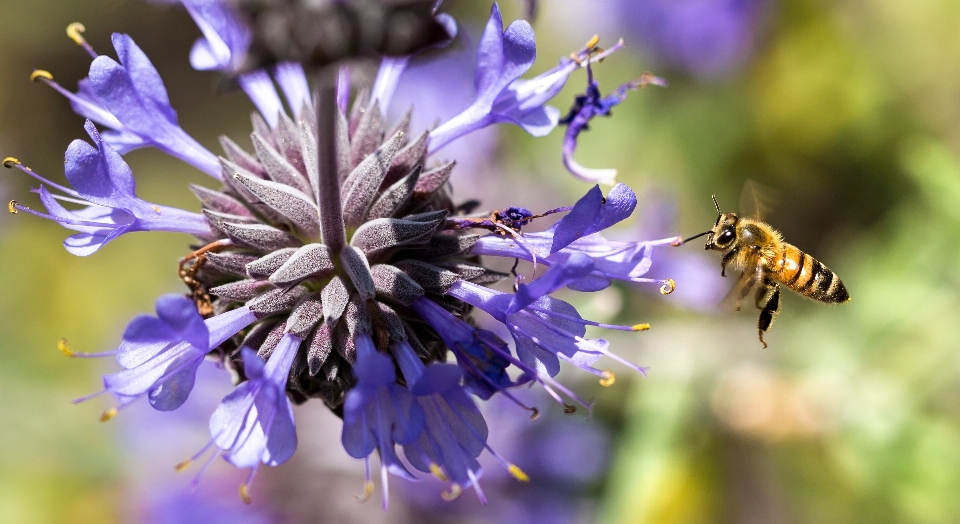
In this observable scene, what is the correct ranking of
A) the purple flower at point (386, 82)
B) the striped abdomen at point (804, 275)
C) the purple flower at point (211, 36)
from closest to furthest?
the purple flower at point (211, 36) < the purple flower at point (386, 82) < the striped abdomen at point (804, 275)

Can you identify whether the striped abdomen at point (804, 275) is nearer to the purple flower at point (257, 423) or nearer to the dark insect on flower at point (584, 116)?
the dark insect on flower at point (584, 116)

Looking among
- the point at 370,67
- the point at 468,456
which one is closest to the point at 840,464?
the point at 468,456

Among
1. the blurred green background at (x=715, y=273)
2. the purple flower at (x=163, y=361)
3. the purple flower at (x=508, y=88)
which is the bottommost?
the blurred green background at (x=715, y=273)

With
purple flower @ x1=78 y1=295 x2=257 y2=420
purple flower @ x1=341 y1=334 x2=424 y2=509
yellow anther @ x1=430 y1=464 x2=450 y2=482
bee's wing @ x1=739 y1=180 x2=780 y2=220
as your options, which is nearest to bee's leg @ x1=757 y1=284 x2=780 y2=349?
bee's wing @ x1=739 y1=180 x2=780 y2=220

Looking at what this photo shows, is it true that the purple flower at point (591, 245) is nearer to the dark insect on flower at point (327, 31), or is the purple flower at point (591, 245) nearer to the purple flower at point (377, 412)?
the purple flower at point (377, 412)

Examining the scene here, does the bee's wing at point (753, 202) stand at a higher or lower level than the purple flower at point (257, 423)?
lower

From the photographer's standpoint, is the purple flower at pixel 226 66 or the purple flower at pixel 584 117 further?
the purple flower at pixel 584 117

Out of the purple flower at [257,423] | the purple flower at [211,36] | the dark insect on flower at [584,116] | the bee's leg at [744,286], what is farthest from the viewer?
the bee's leg at [744,286]

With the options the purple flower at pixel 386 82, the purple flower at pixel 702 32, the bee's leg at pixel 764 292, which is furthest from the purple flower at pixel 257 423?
the purple flower at pixel 702 32

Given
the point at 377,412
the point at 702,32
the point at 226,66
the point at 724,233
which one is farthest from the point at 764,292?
the point at 702,32
